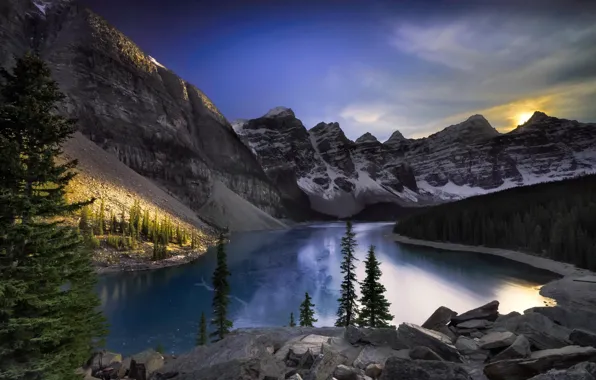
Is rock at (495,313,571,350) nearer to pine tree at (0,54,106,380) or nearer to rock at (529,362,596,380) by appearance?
rock at (529,362,596,380)

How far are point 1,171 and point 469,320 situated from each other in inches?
646

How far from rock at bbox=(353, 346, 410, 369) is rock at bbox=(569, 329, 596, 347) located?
14.6 ft

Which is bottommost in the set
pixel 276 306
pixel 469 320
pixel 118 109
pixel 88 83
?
pixel 276 306

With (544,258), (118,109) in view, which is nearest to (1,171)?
(544,258)

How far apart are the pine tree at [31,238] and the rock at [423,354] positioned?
406 inches

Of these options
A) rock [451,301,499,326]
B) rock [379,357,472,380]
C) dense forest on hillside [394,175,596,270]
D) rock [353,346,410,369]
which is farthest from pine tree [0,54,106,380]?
dense forest on hillside [394,175,596,270]

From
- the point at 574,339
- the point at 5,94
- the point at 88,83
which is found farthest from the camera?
the point at 88,83

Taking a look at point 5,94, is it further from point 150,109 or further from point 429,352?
point 150,109

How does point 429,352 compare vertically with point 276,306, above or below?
above

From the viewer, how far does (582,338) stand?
366 inches

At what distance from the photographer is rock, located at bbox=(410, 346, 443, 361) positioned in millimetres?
9516

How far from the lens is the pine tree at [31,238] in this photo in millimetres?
9469

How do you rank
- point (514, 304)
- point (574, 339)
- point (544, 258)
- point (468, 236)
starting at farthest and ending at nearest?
point (468, 236) → point (544, 258) → point (514, 304) → point (574, 339)

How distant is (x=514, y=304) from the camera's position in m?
46.7
